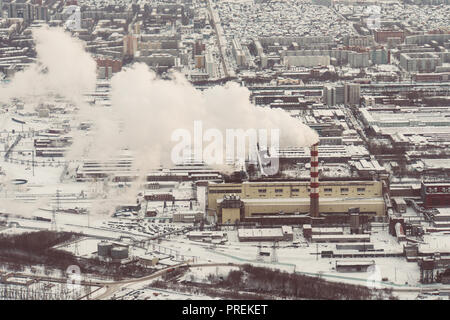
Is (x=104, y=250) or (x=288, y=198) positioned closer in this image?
(x=104, y=250)

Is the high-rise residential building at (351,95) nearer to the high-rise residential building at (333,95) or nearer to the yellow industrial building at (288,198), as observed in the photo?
the high-rise residential building at (333,95)

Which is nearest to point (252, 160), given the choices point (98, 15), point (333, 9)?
point (98, 15)

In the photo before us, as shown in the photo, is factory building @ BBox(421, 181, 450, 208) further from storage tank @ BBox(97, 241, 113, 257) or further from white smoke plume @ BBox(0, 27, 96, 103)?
white smoke plume @ BBox(0, 27, 96, 103)

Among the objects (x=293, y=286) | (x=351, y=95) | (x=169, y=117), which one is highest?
(x=169, y=117)

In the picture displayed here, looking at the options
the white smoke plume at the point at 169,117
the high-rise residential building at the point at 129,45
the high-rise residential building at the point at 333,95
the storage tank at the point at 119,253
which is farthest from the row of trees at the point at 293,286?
the high-rise residential building at the point at 129,45

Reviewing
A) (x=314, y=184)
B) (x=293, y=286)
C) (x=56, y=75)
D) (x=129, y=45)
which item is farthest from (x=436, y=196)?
(x=129, y=45)

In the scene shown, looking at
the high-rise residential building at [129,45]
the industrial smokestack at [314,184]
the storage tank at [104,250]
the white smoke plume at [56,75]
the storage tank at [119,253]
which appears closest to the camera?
the storage tank at [119,253]

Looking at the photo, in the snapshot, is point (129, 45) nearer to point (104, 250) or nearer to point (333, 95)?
point (333, 95)
